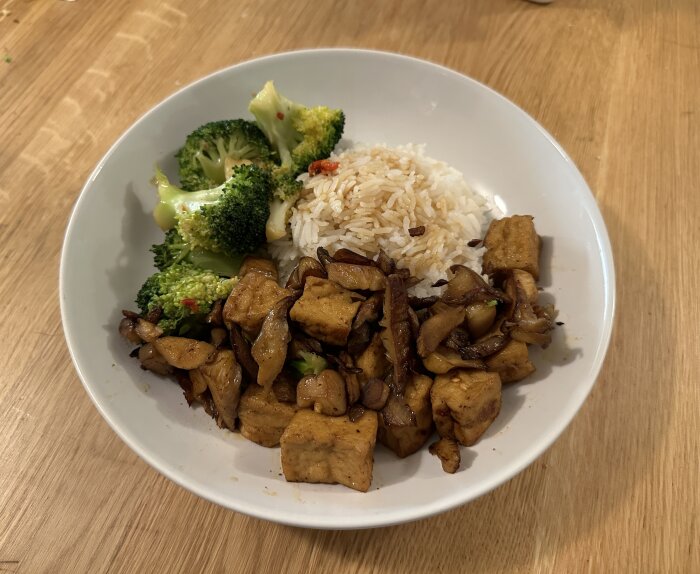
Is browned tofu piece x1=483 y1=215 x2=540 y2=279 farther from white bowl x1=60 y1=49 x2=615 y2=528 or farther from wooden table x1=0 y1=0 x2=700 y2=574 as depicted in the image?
wooden table x1=0 y1=0 x2=700 y2=574

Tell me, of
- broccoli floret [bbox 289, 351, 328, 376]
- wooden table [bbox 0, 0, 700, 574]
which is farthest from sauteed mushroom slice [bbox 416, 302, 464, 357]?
wooden table [bbox 0, 0, 700, 574]

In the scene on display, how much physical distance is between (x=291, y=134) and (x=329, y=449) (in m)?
1.72

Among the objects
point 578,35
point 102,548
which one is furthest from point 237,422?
point 578,35

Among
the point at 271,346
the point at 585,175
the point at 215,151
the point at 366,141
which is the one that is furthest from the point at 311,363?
the point at 585,175

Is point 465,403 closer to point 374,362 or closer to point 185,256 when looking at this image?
point 374,362

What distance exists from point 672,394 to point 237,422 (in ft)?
6.46

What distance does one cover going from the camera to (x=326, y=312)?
2045 mm

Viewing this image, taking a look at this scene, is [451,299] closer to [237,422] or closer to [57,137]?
[237,422]

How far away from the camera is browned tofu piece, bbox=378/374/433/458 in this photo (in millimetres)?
2010

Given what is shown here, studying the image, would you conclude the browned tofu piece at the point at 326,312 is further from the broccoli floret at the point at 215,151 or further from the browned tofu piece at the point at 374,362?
the broccoli floret at the point at 215,151

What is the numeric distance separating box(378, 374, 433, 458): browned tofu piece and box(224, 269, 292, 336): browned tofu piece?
2.11 feet

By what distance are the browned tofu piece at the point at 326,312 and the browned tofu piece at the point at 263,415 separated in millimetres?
311

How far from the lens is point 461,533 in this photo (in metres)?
2.02

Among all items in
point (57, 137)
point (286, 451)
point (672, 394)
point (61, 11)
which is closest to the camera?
point (286, 451)
